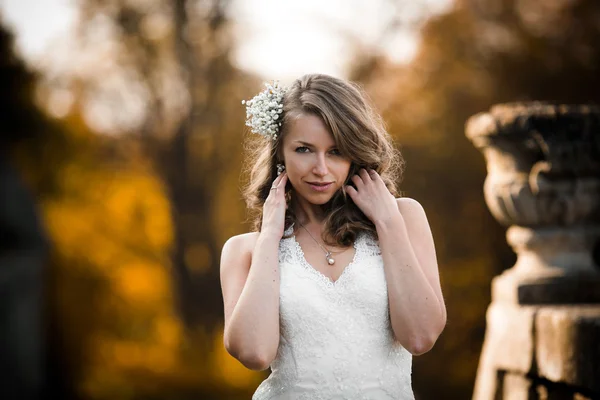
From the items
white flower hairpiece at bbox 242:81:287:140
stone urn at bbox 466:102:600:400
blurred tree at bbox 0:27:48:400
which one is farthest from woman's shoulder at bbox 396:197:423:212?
blurred tree at bbox 0:27:48:400

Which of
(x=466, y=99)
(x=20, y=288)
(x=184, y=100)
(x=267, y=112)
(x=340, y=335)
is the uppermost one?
(x=184, y=100)

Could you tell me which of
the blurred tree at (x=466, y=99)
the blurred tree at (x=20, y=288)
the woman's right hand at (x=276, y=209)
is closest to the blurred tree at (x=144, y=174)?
the blurred tree at (x=20, y=288)

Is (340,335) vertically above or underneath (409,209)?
underneath

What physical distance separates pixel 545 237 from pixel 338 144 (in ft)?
4.54

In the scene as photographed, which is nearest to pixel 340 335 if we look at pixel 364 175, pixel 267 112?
pixel 364 175

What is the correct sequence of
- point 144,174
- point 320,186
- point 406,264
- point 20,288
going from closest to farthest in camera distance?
point 406,264, point 320,186, point 20,288, point 144,174

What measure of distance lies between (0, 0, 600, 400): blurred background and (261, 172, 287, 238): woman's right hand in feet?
35.5

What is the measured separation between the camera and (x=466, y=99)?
1494 cm

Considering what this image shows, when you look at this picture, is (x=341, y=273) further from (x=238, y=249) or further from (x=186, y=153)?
(x=186, y=153)

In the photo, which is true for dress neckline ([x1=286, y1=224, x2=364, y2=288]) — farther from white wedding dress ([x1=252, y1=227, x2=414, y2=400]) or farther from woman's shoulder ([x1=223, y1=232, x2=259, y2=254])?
woman's shoulder ([x1=223, y1=232, x2=259, y2=254])

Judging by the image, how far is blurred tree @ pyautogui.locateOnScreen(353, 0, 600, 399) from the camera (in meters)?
13.7

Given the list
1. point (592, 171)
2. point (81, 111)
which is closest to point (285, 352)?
point (592, 171)

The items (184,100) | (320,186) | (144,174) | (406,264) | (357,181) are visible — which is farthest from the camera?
(144,174)

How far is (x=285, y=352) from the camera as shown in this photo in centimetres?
308
